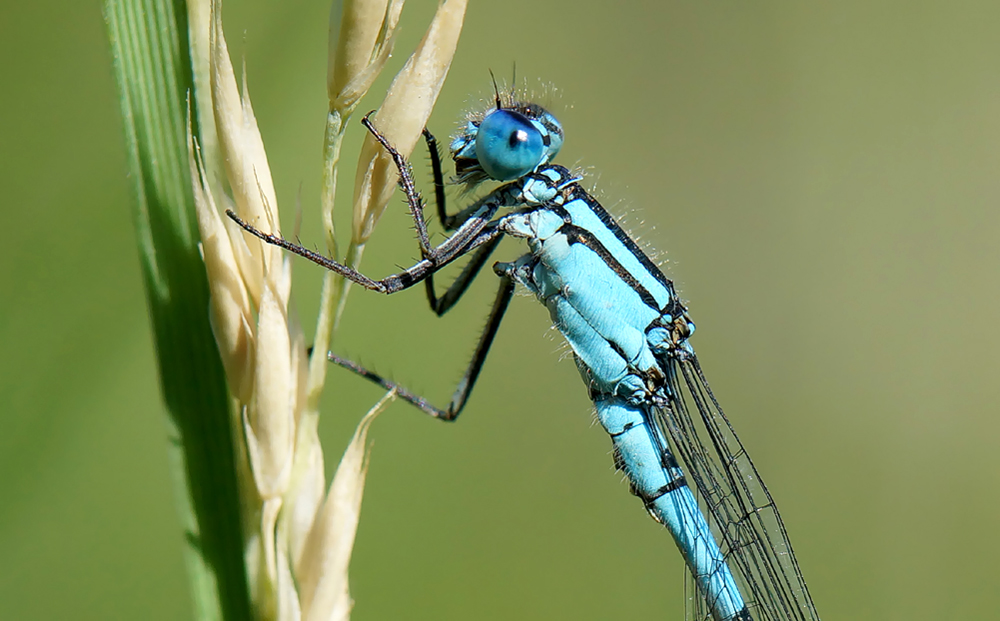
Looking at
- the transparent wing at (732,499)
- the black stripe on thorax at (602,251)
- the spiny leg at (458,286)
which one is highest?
the spiny leg at (458,286)

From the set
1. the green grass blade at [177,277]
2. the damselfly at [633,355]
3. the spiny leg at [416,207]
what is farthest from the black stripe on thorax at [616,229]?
the green grass blade at [177,277]

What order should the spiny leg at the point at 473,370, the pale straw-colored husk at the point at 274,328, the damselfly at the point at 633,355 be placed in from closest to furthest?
the pale straw-colored husk at the point at 274,328 < the damselfly at the point at 633,355 < the spiny leg at the point at 473,370

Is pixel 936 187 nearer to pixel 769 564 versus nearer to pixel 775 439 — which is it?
pixel 775 439

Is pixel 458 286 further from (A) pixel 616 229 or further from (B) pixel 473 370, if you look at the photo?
(A) pixel 616 229

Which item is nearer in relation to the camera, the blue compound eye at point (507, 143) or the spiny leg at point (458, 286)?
the blue compound eye at point (507, 143)

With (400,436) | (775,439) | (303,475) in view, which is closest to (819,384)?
(775,439)

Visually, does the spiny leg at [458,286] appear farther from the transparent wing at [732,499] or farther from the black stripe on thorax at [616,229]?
the transparent wing at [732,499]

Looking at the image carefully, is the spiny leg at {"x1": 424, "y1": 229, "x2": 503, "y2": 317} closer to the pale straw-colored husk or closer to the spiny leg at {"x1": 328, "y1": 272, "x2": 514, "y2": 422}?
the spiny leg at {"x1": 328, "y1": 272, "x2": 514, "y2": 422}
